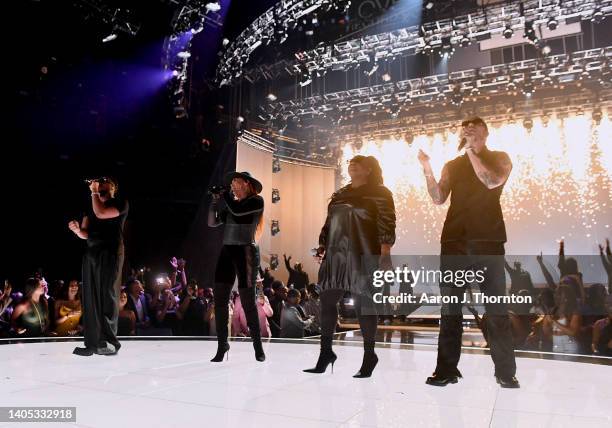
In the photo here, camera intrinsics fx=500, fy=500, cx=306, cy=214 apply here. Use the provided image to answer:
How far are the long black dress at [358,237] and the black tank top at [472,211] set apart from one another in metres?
0.33

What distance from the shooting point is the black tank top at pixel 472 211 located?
2400 mm

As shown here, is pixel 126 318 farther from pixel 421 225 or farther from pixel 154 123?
pixel 421 225

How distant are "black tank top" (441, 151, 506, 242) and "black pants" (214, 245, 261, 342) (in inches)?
51.3

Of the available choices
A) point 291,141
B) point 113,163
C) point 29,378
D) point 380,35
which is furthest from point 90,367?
point 291,141

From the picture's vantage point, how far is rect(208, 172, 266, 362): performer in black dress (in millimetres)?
3221

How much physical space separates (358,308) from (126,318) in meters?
3.37

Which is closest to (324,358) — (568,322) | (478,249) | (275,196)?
(478,249)

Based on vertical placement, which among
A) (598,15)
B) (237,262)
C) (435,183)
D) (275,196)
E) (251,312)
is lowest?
(251,312)

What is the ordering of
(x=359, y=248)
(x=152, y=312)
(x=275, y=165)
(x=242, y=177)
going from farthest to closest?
1. (x=275, y=165)
2. (x=152, y=312)
3. (x=242, y=177)
4. (x=359, y=248)

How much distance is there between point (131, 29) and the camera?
23.9 ft

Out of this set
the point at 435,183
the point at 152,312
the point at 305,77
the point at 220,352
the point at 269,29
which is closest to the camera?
the point at 435,183

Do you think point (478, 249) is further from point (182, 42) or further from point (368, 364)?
point (182, 42)

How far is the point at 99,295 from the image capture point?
338cm

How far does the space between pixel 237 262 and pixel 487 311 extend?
5.15 feet
